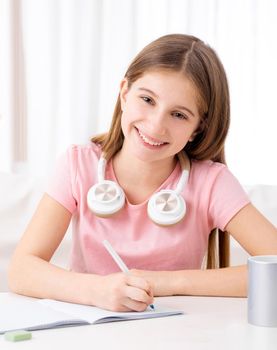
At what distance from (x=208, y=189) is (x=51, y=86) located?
192 cm

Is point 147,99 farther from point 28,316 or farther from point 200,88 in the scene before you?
point 28,316

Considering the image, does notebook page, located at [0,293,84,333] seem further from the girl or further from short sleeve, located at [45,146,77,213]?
short sleeve, located at [45,146,77,213]

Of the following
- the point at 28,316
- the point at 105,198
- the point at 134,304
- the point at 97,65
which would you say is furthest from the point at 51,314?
the point at 97,65

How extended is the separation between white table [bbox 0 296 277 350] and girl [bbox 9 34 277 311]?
0.91ft

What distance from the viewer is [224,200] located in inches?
72.4

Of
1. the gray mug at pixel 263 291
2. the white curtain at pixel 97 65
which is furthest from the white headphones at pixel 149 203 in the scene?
the white curtain at pixel 97 65

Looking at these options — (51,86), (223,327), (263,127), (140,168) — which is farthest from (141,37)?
(223,327)

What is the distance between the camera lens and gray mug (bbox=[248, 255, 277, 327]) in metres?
1.28

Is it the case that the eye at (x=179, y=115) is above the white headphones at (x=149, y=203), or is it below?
above

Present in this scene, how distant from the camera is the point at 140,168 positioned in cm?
188

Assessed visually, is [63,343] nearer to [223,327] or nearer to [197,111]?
[223,327]

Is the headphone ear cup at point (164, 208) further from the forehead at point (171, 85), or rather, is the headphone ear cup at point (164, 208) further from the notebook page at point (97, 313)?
the notebook page at point (97, 313)

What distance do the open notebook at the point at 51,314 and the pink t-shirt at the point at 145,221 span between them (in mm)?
371

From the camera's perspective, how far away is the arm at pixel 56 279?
139cm
